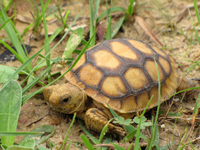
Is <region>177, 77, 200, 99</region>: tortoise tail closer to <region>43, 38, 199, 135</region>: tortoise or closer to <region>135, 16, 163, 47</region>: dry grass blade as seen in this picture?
<region>43, 38, 199, 135</region>: tortoise

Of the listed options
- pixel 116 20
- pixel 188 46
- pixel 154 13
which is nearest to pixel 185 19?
pixel 154 13

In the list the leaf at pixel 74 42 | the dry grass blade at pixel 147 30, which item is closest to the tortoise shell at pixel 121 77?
the leaf at pixel 74 42

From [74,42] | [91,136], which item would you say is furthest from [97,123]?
[74,42]

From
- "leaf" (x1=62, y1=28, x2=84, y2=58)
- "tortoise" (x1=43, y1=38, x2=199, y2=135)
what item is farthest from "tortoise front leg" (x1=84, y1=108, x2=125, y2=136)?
"leaf" (x1=62, y1=28, x2=84, y2=58)

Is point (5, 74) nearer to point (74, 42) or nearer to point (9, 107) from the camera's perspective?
point (9, 107)

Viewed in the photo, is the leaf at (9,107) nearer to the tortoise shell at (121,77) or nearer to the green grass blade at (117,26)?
the tortoise shell at (121,77)

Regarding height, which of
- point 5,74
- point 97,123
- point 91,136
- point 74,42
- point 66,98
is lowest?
point 91,136
